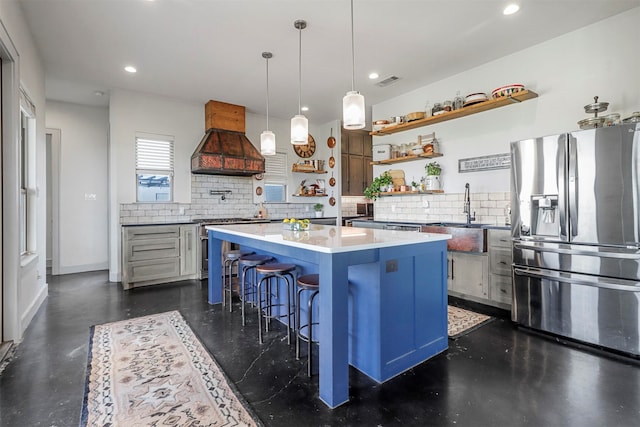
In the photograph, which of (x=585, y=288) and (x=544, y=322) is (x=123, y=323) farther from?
(x=585, y=288)

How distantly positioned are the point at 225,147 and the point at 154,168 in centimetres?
122

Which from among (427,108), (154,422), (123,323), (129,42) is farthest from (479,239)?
(129,42)

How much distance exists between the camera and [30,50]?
3.37 meters

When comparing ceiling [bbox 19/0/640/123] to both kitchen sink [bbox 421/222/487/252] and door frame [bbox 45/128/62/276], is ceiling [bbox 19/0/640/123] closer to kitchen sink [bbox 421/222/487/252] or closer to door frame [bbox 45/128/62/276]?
door frame [bbox 45/128/62/276]

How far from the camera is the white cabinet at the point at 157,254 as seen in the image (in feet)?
14.7

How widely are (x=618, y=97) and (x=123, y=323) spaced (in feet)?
17.3

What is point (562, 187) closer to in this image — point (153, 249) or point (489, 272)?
point (489, 272)

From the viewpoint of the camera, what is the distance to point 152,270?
466cm

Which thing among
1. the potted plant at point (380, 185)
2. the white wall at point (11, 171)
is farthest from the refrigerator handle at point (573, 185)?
the white wall at point (11, 171)

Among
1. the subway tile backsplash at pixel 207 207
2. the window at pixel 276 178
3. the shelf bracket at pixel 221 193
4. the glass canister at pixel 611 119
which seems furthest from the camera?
the window at pixel 276 178

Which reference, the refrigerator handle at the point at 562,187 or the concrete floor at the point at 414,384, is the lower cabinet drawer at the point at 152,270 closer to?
the concrete floor at the point at 414,384

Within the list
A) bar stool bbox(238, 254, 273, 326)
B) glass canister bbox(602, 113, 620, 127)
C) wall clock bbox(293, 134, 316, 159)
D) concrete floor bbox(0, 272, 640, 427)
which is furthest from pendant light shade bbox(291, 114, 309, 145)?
wall clock bbox(293, 134, 316, 159)

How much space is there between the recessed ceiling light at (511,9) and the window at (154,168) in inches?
195

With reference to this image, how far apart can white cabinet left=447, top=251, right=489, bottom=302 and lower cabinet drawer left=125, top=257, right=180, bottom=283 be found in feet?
12.9
